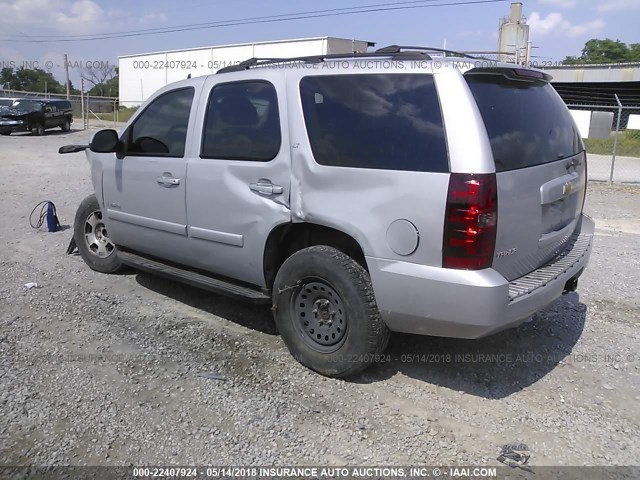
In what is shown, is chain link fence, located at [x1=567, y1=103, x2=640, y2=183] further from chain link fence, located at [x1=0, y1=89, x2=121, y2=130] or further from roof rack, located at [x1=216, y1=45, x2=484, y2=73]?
chain link fence, located at [x1=0, y1=89, x2=121, y2=130]

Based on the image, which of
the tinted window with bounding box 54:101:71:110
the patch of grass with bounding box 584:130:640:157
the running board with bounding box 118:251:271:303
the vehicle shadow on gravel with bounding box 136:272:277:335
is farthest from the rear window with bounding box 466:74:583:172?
the tinted window with bounding box 54:101:71:110

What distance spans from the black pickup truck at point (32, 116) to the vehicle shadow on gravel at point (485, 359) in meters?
27.4

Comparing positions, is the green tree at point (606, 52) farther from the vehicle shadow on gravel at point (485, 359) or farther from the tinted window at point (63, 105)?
the vehicle shadow on gravel at point (485, 359)

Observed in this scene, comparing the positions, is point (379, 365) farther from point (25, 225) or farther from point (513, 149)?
point (25, 225)

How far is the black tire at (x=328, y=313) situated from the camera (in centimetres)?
354

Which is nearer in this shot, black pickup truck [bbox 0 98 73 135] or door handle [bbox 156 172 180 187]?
door handle [bbox 156 172 180 187]

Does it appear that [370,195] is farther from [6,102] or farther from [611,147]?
[6,102]

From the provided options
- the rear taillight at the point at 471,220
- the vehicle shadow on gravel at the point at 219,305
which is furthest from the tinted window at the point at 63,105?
the rear taillight at the point at 471,220

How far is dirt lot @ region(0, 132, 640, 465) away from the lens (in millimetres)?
3127

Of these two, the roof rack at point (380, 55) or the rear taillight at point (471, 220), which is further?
the roof rack at point (380, 55)

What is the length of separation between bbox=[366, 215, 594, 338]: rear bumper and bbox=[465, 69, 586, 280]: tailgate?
135mm

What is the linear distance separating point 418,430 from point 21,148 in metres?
20.4

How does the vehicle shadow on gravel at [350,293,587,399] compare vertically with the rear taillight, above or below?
below

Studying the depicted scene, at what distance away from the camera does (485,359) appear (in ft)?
13.7
